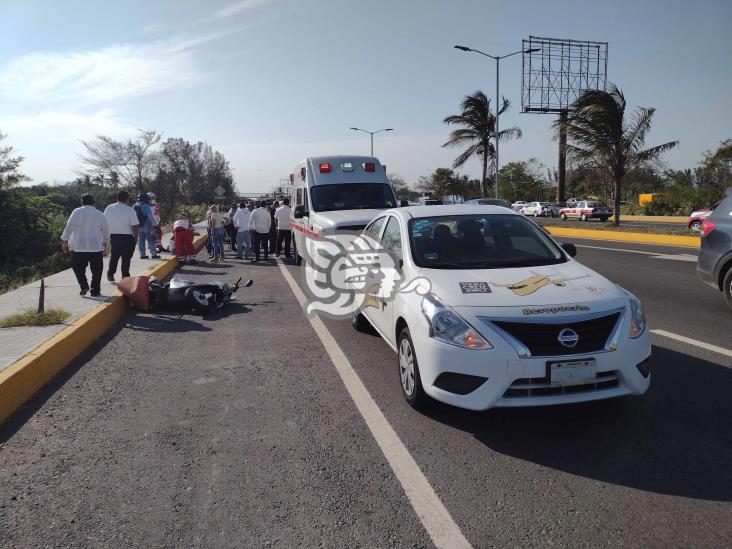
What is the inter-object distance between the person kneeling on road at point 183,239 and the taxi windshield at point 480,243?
10.7 metres

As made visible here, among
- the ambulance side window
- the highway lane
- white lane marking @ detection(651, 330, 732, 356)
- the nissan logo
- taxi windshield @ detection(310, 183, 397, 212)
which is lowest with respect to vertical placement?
the highway lane

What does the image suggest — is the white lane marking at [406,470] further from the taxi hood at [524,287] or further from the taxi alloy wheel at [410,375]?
the taxi hood at [524,287]

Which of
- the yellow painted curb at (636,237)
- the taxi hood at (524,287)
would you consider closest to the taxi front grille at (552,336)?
the taxi hood at (524,287)

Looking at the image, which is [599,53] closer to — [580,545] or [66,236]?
[66,236]

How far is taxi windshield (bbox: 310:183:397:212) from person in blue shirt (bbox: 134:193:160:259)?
4385 millimetres

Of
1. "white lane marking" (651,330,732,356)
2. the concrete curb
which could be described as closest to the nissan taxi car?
"white lane marking" (651,330,732,356)

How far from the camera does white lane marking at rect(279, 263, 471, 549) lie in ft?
9.39

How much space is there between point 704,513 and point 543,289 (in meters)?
1.74

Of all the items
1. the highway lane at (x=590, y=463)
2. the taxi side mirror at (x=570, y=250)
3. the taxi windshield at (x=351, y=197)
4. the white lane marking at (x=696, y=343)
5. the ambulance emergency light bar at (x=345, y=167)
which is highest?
the ambulance emergency light bar at (x=345, y=167)

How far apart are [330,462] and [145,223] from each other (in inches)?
478

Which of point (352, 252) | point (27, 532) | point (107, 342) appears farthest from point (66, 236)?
point (27, 532)

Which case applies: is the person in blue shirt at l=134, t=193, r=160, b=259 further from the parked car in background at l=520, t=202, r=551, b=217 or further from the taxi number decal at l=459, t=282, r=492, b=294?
the parked car in background at l=520, t=202, r=551, b=217

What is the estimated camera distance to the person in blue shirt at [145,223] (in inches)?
543

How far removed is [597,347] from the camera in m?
3.85
